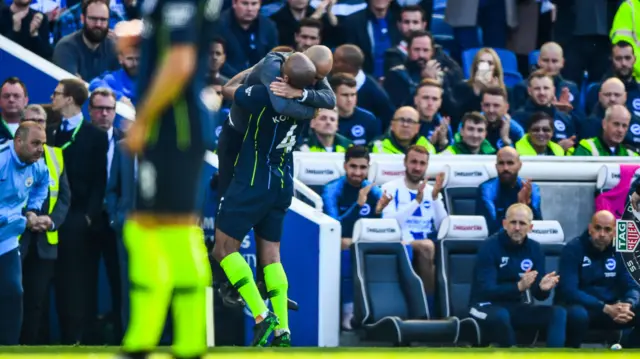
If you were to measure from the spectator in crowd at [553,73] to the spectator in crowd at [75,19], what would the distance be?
166 inches

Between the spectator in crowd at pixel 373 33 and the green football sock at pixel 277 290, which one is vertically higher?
the spectator in crowd at pixel 373 33

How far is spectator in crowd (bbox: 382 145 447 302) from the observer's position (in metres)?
12.2

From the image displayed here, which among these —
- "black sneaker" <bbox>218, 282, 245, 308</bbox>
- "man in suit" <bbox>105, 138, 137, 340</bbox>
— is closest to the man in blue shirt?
"man in suit" <bbox>105, 138, 137, 340</bbox>

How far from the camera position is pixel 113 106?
37.7 feet

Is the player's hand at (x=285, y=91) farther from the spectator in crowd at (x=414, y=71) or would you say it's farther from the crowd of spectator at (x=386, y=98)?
the spectator in crowd at (x=414, y=71)

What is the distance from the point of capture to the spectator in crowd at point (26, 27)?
525 inches

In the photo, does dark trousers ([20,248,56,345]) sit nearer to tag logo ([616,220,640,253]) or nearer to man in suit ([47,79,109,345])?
man in suit ([47,79,109,345])

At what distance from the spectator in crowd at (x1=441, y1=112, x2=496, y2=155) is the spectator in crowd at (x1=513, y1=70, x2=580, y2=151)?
111cm

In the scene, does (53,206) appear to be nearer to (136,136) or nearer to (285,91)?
(285,91)

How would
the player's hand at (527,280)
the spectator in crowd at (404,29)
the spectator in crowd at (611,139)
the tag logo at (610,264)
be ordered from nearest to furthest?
the player's hand at (527,280) < the tag logo at (610,264) < the spectator in crowd at (611,139) < the spectator in crowd at (404,29)

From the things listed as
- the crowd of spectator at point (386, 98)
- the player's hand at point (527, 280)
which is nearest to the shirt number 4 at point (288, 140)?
the crowd of spectator at point (386, 98)

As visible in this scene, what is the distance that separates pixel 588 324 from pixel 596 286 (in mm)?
397

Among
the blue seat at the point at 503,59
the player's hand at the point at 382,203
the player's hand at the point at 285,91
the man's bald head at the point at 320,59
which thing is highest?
the blue seat at the point at 503,59

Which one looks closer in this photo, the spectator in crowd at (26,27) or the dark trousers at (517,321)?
the dark trousers at (517,321)
